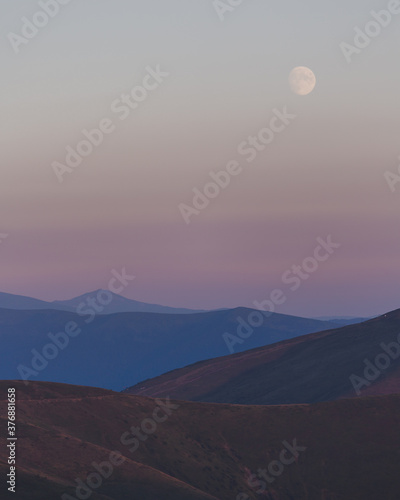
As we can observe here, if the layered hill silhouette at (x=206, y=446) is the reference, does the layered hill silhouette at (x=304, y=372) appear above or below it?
above

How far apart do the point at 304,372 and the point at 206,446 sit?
243ft

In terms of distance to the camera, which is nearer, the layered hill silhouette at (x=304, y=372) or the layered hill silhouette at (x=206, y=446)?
the layered hill silhouette at (x=206, y=446)

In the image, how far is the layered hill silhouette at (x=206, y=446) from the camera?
73625 mm

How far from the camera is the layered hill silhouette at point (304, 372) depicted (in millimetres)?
144875

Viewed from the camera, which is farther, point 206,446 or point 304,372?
point 304,372

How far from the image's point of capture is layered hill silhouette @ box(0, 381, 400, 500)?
73625 millimetres

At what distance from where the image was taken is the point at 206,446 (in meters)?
91.9

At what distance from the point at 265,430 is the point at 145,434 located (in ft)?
54.4

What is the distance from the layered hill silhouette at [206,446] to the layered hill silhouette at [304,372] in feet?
109

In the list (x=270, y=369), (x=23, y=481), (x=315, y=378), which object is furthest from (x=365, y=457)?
(x=270, y=369)

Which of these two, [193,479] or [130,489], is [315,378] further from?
[130,489]

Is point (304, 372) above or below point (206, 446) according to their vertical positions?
above

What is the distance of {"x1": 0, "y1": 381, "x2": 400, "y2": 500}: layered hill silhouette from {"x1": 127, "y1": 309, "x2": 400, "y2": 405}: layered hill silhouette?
33086 mm

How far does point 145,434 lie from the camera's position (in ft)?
297
